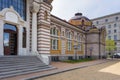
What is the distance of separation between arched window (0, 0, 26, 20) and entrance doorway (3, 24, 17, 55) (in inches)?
70.9

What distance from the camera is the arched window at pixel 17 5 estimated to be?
1711cm

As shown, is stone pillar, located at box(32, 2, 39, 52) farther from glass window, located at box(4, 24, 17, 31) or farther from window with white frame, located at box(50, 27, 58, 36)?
window with white frame, located at box(50, 27, 58, 36)

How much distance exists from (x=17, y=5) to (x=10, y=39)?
3.65 m

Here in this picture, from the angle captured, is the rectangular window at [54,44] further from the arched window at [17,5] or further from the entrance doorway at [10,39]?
the entrance doorway at [10,39]

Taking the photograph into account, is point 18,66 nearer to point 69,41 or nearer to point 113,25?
point 69,41

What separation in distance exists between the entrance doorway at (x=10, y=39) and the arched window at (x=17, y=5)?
5.91 ft

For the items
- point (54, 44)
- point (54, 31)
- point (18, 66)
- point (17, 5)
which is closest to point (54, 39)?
point (54, 44)

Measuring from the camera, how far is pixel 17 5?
61.5 feet

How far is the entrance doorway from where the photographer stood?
57.2 ft

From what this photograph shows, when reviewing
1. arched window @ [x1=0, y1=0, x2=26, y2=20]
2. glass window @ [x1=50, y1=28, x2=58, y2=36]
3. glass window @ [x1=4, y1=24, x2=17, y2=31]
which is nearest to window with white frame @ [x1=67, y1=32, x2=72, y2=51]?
glass window @ [x1=50, y1=28, x2=58, y2=36]

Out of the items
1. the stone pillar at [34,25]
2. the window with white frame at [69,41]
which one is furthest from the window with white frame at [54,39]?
the stone pillar at [34,25]

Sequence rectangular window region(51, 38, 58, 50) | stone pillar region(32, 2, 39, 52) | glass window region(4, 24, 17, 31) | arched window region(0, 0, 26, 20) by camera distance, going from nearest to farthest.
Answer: arched window region(0, 0, 26, 20), glass window region(4, 24, 17, 31), stone pillar region(32, 2, 39, 52), rectangular window region(51, 38, 58, 50)

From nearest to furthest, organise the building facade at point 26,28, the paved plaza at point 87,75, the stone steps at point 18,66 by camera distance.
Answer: the paved plaza at point 87,75, the stone steps at point 18,66, the building facade at point 26,28

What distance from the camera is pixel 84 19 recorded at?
50000 millimetres
